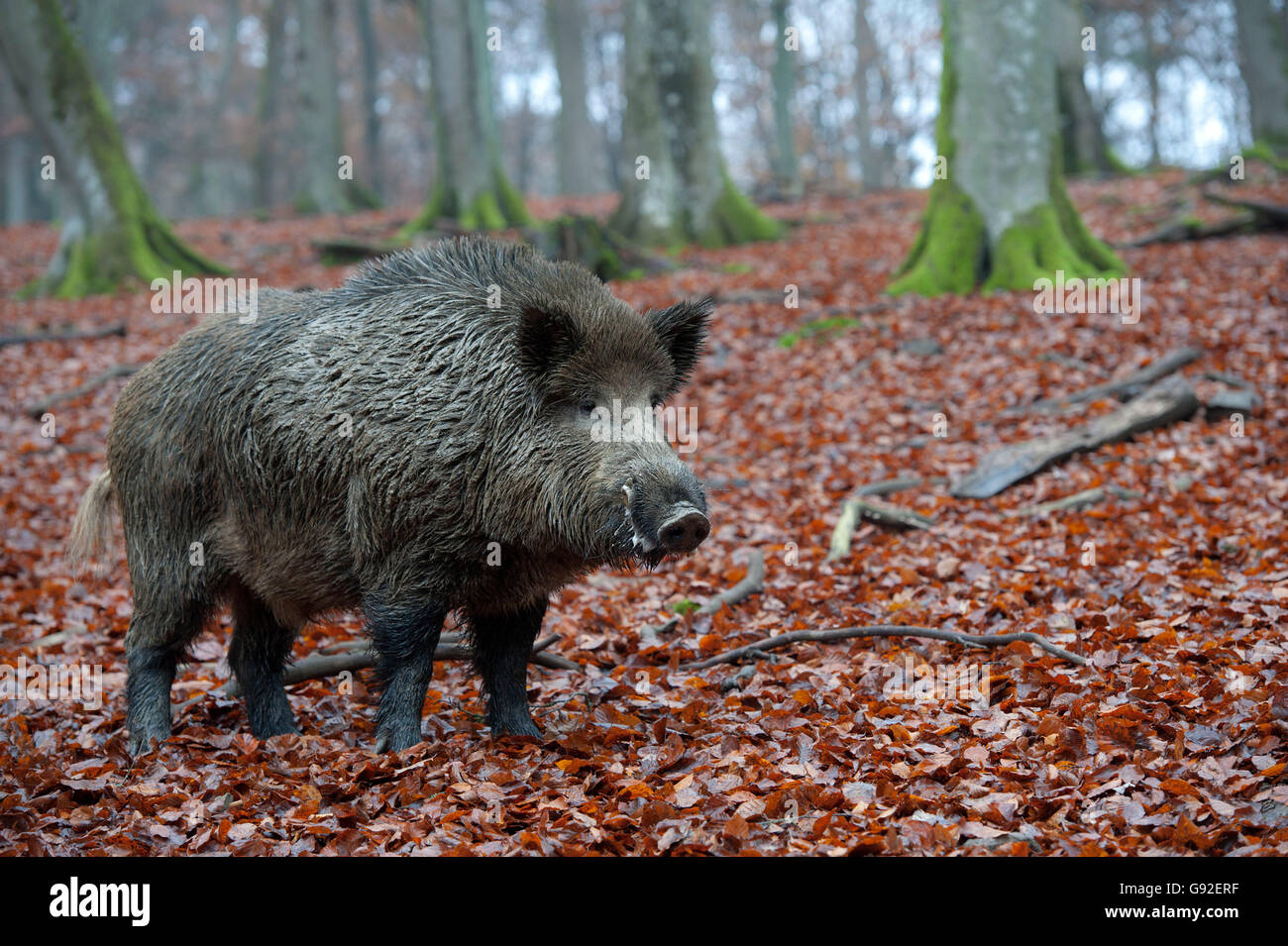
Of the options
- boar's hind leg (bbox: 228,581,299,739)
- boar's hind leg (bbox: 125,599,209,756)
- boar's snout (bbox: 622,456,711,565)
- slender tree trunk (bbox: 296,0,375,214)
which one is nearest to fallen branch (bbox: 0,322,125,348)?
boar's hind leg (bbox: 125,599,209,756)

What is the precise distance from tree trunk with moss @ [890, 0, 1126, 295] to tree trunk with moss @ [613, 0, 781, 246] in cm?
512

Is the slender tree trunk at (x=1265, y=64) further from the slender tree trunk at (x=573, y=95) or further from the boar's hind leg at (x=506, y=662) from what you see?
the boar's hind leg at (x=506, y=662)

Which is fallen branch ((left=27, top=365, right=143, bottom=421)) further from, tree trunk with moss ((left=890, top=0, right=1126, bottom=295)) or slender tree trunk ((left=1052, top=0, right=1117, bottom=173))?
slender tree trunk ((left=1052, top=0, right=1117, bottom=173))

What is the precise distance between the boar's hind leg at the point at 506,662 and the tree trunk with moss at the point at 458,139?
17.0m

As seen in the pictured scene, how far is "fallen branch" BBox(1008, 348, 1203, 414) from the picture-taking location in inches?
391

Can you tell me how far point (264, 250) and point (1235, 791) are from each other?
812 inches

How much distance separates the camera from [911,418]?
34.2 feet

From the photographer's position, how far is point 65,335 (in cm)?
1460

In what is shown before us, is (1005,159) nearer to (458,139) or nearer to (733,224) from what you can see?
(733,224)

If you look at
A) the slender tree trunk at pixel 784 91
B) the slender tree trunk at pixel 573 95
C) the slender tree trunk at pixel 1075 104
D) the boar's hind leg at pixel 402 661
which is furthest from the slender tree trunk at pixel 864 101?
the boar's hind leg at pixel 402 661

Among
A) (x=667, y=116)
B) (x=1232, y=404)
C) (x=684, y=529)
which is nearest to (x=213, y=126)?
(x=667, y=116)

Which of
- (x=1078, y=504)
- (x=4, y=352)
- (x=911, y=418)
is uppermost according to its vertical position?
(x=4, y=352)
